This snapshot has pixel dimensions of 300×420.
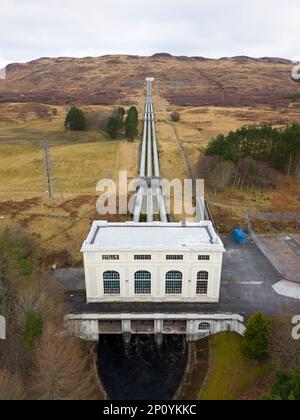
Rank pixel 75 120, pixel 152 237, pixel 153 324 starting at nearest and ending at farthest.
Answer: pixel 153 324, pixel 152 237, pixel 75 120

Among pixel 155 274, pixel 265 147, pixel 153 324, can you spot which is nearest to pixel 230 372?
pixel 153 324

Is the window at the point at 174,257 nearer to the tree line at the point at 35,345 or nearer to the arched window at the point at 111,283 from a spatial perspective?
the arched window at the point at 111,283

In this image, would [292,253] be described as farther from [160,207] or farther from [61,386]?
[61,386]

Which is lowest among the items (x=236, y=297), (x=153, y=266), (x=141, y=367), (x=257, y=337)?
(x=141, y=367)

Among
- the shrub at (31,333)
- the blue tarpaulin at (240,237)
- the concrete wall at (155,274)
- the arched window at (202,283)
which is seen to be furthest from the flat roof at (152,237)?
the blue tarpaulin at (240,237)

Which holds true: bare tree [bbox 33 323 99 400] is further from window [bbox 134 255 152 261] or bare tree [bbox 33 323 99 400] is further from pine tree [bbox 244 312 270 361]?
pine tree [bbox 244 312 270 361]

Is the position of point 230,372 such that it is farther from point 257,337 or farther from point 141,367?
point 141,367

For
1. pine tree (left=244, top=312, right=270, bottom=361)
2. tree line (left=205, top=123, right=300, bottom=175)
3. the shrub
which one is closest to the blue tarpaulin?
pine tree (left=244, top=312, right=270, bottom=361)
